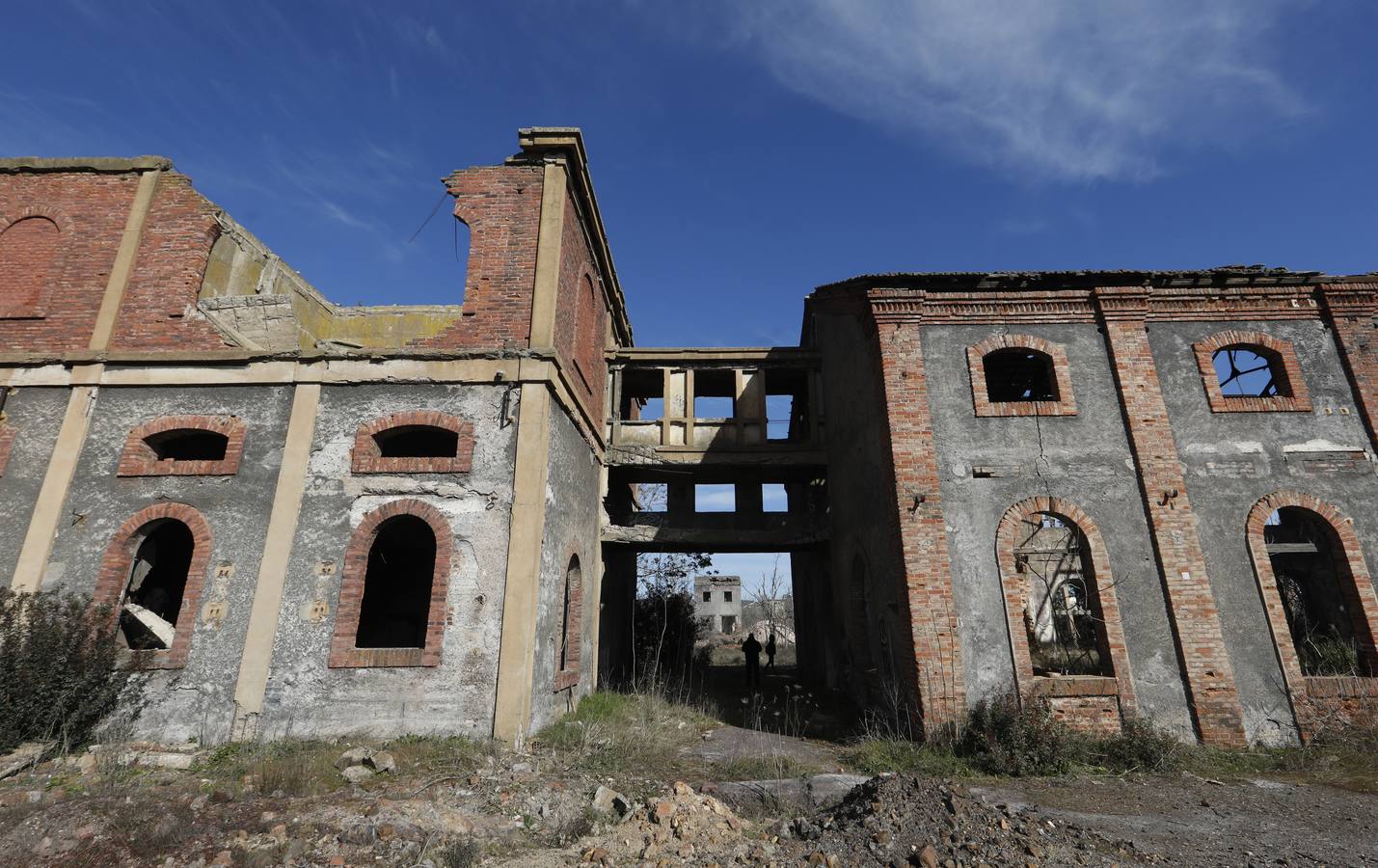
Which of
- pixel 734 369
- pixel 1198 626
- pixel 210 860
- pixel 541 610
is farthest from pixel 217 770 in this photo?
pixel 1198 626

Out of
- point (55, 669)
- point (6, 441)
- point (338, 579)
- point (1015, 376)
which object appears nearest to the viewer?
point (55, 669)

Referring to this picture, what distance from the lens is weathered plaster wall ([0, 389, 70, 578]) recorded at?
8.45 m

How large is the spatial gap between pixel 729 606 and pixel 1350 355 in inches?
1614

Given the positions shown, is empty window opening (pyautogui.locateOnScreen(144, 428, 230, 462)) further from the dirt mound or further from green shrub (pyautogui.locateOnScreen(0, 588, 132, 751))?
the dirt mound

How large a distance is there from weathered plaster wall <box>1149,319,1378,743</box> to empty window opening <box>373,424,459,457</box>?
10.6m

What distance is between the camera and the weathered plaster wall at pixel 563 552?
28.6 feet

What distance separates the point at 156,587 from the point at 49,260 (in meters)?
5.35

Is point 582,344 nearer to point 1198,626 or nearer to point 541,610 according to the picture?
point 541,610

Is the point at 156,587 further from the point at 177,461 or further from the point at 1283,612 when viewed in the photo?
the point at 1283,612

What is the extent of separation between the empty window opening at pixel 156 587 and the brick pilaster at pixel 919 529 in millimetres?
9476

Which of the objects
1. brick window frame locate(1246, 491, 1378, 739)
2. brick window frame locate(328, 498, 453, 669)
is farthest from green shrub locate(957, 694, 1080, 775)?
brick window frame locate(328, 498, 453, 669)

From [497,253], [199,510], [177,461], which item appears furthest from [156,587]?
[497,253]

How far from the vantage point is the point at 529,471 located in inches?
338

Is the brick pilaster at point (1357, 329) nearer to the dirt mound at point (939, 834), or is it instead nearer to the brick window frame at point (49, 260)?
the dirt mound at point (939, 834)
